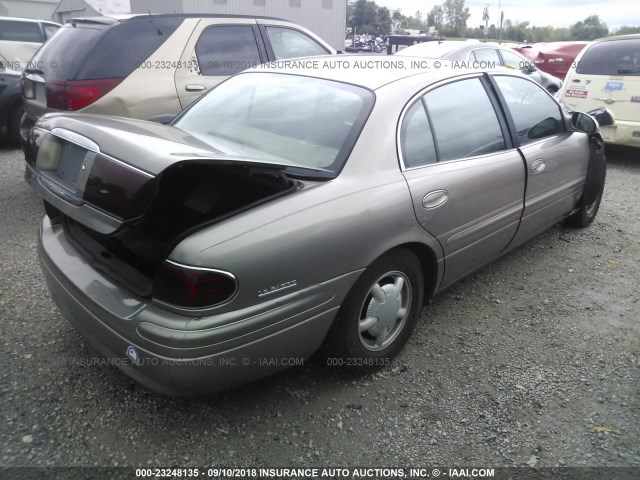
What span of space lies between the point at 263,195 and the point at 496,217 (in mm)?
1668

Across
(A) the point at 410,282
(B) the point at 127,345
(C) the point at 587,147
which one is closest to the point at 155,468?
(B) the point at 127,345

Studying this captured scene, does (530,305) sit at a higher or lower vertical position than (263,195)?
lower

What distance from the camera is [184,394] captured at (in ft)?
6.70

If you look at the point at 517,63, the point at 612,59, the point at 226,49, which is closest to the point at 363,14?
the point at 517,63

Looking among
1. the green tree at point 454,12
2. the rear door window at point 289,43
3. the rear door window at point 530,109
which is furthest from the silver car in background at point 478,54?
the green tree at point 454,12

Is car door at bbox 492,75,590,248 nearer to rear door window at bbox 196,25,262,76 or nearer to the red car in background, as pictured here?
rear door window at bbox 196,25,262,76

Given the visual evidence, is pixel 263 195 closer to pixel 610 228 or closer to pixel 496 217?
pixel 496 217

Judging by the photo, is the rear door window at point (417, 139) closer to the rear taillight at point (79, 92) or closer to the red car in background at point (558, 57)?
the rear taillight at point (79, 92)

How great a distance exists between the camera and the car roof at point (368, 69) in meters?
2.81

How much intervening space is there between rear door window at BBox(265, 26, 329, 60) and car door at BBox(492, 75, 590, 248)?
2.67m

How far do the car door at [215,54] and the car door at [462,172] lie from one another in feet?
8.59

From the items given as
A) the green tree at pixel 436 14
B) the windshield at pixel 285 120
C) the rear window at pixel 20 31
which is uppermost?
the green tree at pixel 436 14

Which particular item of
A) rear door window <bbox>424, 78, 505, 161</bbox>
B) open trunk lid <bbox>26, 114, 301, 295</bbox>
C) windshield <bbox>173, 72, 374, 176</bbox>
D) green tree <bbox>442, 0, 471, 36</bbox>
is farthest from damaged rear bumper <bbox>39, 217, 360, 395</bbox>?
Answer: green tree <bbox>442, 0, 471, 36</bbox>

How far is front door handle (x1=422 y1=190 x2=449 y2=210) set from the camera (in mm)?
2600
